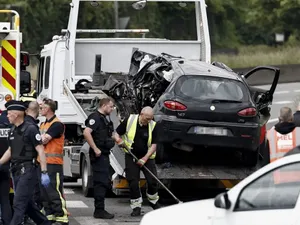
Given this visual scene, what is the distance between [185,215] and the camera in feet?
26.6

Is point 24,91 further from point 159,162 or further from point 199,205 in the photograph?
point 199,205

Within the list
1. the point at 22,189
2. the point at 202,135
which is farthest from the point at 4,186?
the point at 202,135

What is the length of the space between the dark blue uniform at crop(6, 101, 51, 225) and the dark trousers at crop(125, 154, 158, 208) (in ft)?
8.52

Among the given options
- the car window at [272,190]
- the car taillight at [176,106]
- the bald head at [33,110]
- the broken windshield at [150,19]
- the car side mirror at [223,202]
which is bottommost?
→ the broken windshield at [150,19]

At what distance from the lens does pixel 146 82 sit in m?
15.7

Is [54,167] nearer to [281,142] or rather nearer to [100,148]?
[100,148]

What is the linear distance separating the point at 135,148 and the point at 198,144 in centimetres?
119

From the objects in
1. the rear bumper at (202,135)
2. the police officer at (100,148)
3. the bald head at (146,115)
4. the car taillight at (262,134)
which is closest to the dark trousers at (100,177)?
the police officer at (100,148)

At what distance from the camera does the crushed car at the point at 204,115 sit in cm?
1449

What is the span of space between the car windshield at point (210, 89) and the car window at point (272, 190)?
696 centimetres

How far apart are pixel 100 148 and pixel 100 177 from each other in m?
0.40

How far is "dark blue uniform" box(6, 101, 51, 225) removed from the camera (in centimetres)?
1116

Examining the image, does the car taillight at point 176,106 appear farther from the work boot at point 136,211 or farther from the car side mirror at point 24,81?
the car side mirror at point 24,81

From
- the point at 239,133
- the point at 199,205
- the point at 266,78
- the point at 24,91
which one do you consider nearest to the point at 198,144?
the point at 239,133
